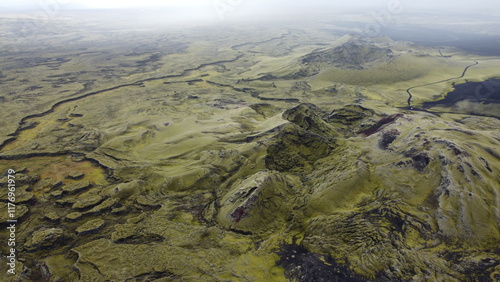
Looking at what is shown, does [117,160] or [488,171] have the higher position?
Answer: [488,171]

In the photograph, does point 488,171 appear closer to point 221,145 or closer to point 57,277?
point 221,145

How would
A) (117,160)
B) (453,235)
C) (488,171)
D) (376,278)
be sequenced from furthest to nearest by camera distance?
(117,160)
(488,171)
(453,235)
(376,278)

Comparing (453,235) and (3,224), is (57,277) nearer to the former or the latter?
(3,224)

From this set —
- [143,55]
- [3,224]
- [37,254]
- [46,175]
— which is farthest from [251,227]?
[143,55]

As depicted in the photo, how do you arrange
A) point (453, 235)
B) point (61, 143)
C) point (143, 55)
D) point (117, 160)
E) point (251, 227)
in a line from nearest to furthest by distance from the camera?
point (453, 235) < point (251, 227) < point (117, 160) < point (61, 143) < point (143, 55)

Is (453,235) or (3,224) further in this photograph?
(3,224)

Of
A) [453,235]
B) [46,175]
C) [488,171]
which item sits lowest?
[46,175]

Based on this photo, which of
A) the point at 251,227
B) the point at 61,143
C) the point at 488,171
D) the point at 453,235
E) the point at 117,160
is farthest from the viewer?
the point at 61,143

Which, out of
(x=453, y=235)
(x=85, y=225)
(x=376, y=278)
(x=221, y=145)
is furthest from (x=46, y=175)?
(x=453, y=235)

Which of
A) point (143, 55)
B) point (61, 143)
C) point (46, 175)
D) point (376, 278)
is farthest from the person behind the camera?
point (143, 55)
